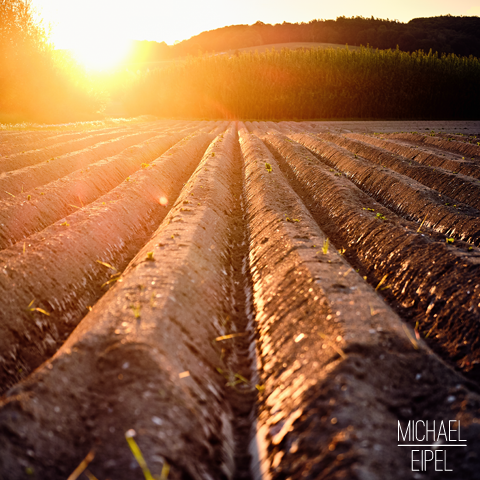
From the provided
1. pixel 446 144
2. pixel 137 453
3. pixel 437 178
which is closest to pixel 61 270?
pixel 137 453

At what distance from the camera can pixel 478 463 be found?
2359 mm

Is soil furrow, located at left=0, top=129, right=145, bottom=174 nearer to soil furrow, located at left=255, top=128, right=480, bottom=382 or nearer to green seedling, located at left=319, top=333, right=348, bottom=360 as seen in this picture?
soil furrow, located at left=255, top=128, right=480, bottom=382

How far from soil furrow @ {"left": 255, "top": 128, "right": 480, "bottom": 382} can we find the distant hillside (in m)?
62.5

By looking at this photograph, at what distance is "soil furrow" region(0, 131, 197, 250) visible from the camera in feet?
21.7

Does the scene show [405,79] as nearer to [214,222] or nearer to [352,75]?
[352,75]

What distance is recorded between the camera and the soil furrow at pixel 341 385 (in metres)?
2.41

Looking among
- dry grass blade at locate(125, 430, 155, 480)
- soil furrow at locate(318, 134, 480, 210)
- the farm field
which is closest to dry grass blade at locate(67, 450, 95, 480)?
the farm field

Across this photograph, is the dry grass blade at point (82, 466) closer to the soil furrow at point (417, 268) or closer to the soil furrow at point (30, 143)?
the soil furrow at point (417, 268)

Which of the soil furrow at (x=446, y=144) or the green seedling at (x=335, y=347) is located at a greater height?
the soil furrow at (x=446, y=144)

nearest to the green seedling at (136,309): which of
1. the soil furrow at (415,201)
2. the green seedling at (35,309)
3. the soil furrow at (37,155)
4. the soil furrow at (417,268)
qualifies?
the green seedling at (35,309)

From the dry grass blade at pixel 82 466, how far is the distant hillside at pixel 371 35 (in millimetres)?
67421

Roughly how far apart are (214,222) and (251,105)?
3136 centimetres

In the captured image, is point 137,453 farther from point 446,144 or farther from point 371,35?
point 371,35

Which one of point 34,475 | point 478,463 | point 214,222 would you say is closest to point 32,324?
point 34,475
